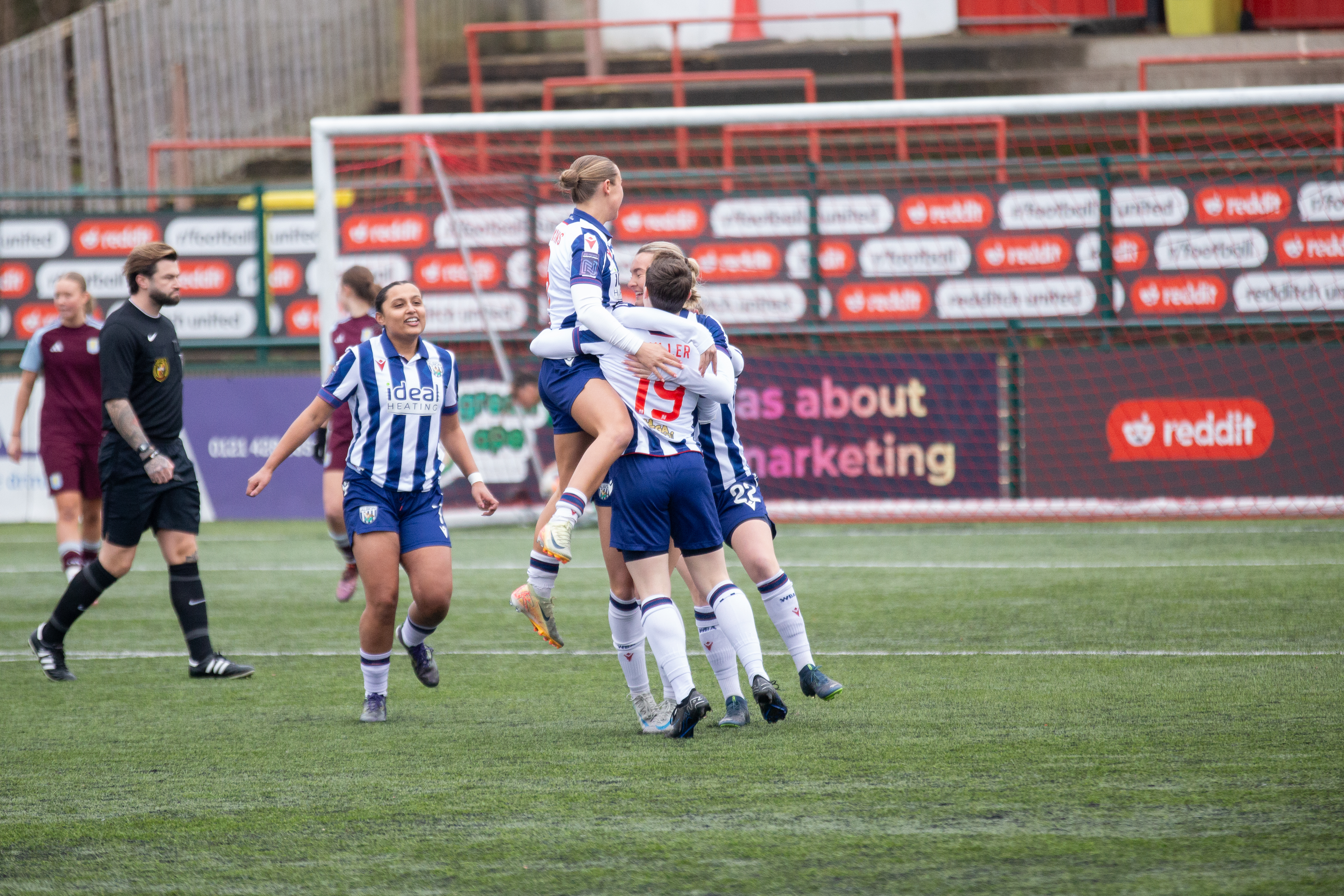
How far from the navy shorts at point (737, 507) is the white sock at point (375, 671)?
55.1 inches

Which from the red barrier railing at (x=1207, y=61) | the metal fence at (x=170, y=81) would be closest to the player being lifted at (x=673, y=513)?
the red barrier railing at (x=1207, y=61)

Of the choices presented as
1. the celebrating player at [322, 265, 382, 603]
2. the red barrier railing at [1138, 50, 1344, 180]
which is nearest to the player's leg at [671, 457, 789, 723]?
the celebrating player at [322, 265, 382, 603]

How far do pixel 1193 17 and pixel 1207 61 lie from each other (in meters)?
3.90

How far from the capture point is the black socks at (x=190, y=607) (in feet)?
22.0

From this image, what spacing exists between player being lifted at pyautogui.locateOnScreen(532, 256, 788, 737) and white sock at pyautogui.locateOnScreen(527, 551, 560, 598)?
1.15 ft

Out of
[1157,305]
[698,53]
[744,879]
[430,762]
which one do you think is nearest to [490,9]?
[698,53]

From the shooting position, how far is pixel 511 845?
3775 millimetres

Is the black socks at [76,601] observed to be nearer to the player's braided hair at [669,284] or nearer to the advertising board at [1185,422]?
the player's braided hair at [669,284]

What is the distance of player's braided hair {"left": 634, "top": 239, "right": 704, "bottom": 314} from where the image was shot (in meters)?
5.24

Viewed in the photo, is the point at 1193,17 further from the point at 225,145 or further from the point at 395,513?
the point at 395,513

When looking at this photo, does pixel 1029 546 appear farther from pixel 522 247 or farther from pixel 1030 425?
pixel 522 247

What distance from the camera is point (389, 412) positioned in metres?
5.58

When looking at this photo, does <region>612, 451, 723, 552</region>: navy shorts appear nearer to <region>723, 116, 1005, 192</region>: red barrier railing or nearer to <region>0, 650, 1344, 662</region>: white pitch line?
<region>0, 650, 1344, 662</region>: white pitch line

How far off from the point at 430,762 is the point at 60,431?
589cm
